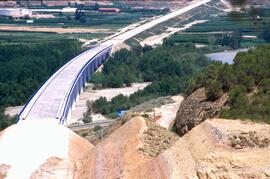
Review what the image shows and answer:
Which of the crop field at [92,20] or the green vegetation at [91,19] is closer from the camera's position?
the crop field at [92,20]

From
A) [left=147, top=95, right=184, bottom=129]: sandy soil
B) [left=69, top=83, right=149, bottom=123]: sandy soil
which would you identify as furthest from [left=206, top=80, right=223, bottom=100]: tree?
[left=69, top=83, right=149, bottom=123]: sandy soil

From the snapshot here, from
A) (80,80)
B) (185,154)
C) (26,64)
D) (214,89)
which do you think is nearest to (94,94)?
(80,80)

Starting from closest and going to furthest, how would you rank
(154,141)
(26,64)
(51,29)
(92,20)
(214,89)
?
(154,141) < (214,89) < (26,64) < (51,29) < (92,20)

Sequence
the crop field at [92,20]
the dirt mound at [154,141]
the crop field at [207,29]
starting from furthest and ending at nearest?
the crop field at [92,20], the crop field at [207,29], the dirt mound at [154,141]

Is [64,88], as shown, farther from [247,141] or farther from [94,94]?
[247,141]

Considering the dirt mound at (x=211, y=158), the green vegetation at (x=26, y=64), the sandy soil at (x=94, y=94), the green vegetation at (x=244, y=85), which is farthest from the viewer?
the green vegetation at (x=26, y=64)

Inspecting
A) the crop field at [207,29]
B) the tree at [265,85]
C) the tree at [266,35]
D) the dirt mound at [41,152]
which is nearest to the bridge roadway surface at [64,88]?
the crop field at [207,29]

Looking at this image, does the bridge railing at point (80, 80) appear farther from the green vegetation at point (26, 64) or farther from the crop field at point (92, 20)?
the crop field at point (92, 20)
